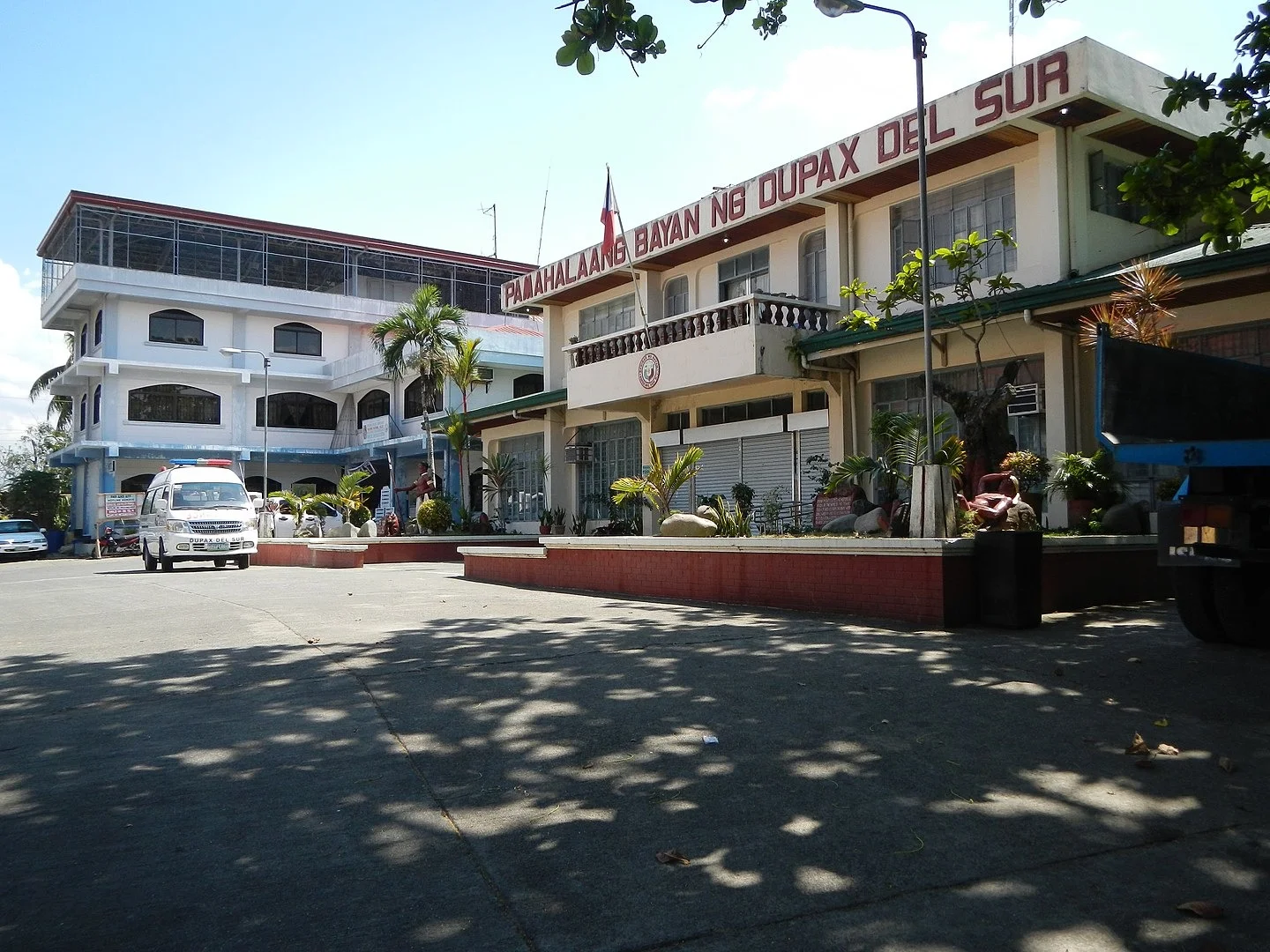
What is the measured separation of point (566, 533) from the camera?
81.6ft

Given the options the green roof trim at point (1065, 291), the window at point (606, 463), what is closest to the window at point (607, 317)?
the window at point (606, 463)

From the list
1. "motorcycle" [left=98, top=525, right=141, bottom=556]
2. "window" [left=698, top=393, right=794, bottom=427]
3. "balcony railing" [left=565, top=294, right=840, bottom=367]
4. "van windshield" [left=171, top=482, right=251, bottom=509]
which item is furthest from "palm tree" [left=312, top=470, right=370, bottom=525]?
"balcony railing" [left=565, top=294, right=840, bottom=367]

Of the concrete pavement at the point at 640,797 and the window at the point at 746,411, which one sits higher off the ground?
the window at the point at 746,411

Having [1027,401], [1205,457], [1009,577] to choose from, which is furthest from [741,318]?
[1205,457]

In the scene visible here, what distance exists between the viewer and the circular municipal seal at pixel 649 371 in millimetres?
19609

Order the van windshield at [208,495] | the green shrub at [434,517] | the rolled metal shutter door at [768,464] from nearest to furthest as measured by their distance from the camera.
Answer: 1. the rolled metal shutter door at [768,464]
2. the van windshield at [208,495]
3. the green shrub at [434,517]

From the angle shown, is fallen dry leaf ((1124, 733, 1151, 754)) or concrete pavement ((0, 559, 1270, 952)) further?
fallen dry leaf ((1124, 733, 1151, 754))

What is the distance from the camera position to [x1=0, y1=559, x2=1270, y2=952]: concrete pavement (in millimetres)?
3094

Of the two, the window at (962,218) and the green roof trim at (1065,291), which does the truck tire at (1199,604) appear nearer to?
the green roof trim at (1065,291)

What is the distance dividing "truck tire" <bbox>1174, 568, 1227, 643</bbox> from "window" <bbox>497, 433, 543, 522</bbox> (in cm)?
1986

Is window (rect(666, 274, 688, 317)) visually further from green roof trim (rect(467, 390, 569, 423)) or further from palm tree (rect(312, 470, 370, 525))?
palm tree (rect(312, 470, 370, 525))

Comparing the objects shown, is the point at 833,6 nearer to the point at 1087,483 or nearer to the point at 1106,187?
the point at 1087,483

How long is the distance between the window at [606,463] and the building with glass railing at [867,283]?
66mm

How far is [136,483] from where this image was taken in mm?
41469
